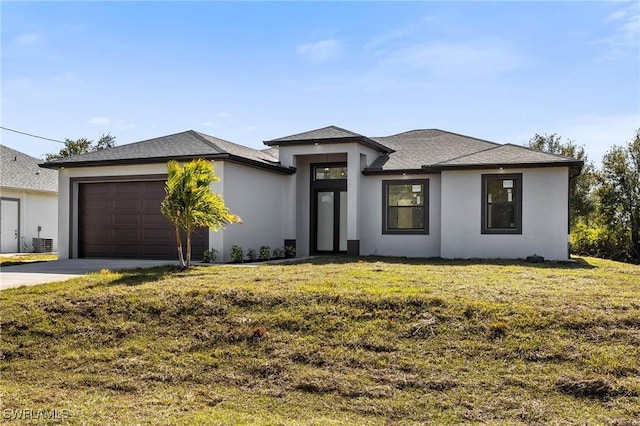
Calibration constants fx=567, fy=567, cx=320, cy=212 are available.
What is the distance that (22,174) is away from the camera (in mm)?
24734

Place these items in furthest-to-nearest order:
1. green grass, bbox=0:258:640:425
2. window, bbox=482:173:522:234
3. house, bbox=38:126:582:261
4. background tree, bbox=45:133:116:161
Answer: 1. background tree, bbox=45:133:116:161
2. window, bbox=482:173:522:234
3. house, bbox=38:126:582:261
4. green grass, bbox=0:258:640:425

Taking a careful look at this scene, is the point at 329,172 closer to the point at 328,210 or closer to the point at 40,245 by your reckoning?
the point at 328,210

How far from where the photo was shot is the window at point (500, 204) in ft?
52.2

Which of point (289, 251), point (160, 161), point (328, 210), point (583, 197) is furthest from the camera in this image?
point (583, 197)

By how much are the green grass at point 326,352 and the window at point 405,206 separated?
7.83 metres

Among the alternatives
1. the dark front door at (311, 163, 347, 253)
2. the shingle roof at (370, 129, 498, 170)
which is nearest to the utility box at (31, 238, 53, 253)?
the dark front door at (311, 163, 347, 253)

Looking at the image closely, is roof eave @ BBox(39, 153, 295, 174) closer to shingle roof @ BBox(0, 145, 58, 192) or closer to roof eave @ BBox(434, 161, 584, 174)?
roof eave @ BBox(434, 161, 584, 174)

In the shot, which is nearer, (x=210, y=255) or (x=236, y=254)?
(x=210, y=255)

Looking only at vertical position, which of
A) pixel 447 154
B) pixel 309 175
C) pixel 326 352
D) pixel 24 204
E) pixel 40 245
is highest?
pixel 447 154

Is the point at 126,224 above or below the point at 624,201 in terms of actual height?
below

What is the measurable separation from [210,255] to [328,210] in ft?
17.1

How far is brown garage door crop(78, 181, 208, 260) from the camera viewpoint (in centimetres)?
1600

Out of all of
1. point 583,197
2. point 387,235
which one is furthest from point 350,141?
point 583,197

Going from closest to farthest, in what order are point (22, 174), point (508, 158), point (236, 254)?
point (236, 254)
point (508, 158)
point (22, 174)
